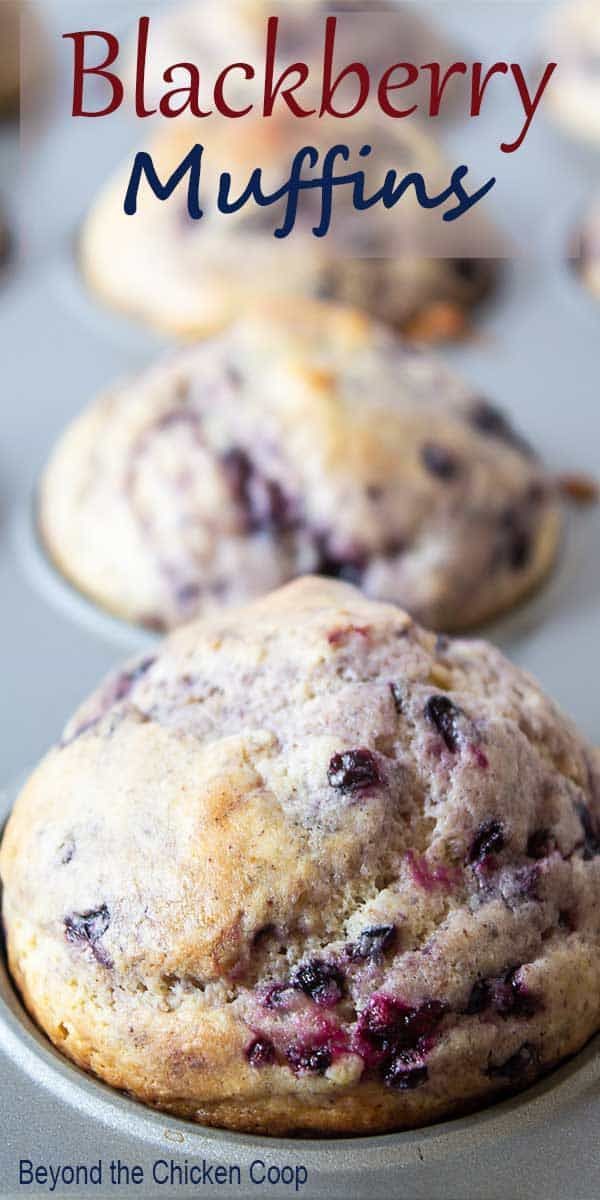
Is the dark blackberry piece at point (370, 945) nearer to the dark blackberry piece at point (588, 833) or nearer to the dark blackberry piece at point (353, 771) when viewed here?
the dark blackberry piece at point (353, 771)

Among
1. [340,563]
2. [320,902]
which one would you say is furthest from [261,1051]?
[340,563]

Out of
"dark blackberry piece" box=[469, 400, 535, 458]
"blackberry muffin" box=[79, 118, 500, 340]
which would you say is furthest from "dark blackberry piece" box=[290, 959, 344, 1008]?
"blackberry muffin" box=[79, 118, 500, 340]

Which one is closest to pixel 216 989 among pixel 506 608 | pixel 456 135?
pixel 506 608

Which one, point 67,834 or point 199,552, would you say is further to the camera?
point 199,552

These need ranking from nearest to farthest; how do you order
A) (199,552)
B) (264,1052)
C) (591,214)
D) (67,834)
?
(264,1052) → (67,834) → (199,552) → (591,214)

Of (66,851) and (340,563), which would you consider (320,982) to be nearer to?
(66,851)

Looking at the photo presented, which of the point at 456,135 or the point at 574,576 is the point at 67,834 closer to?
the point at 574,576
